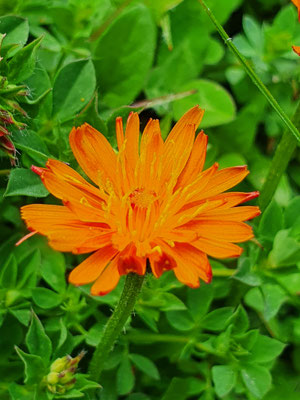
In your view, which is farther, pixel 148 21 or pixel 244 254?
pixel 148 21

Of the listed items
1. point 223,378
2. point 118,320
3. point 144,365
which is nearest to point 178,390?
point 144,365

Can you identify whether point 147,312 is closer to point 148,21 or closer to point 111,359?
point 111,359

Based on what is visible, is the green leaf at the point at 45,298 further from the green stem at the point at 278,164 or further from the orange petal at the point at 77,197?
the green stem at the point at 278,164

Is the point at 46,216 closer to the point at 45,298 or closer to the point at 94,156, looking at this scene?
the point at 94,156

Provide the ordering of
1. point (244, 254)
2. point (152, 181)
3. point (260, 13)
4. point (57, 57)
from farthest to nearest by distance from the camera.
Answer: point (260, 13) → point (57, 57) → point (244, 254) → point (152, 181)

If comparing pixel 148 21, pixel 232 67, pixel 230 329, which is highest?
pixel 148 21

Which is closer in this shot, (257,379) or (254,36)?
(257,379)

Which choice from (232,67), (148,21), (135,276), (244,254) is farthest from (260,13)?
(135,276)

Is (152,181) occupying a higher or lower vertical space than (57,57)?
lower
